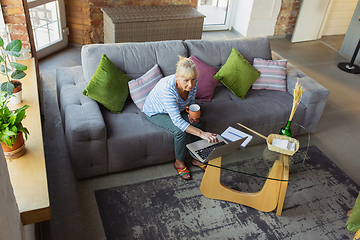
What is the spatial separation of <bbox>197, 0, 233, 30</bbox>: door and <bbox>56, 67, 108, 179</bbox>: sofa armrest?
3596 mm

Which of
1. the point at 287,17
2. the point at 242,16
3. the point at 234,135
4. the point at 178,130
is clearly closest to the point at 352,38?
the point at 287,17

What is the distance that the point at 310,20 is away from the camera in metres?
5.50

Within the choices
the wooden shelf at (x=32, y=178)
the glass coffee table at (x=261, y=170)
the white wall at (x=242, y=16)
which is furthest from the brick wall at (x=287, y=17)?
the wooden shelf at (x=32, y=178)

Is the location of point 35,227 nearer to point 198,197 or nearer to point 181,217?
point 181,217

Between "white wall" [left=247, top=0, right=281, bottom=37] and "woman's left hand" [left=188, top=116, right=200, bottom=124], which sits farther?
"white wall" [left=247, top=0, right=281, bottom=37]

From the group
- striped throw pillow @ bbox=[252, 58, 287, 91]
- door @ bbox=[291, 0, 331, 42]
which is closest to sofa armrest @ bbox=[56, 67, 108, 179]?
striped throw pillow @ bbox=[252, 58, 287, 91]

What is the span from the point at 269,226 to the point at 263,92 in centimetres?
143

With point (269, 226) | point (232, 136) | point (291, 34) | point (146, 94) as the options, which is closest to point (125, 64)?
point (146, 94)

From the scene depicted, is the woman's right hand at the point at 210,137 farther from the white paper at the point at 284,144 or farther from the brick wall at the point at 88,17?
the brick wall at the point at 88,17

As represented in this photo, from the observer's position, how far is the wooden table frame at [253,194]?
89.3 inches

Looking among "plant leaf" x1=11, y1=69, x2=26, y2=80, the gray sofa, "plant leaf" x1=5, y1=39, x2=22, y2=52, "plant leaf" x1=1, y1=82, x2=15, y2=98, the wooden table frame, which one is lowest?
the wooden table frame

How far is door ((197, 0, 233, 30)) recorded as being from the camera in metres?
5.50

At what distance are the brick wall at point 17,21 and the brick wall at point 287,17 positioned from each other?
4297 millimetres

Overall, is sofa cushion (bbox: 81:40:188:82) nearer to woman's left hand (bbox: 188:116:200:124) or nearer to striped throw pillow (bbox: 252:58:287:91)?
woman's left hand (bbox: 188:116:200:124)
